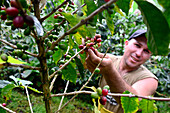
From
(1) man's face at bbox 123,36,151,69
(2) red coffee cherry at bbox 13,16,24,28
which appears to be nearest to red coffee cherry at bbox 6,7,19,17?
(2) red coffee cherry at bbox 13,16,24,28

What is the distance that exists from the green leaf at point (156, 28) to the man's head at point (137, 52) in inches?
55.4

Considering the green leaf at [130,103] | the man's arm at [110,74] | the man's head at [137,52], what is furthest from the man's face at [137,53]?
the green leaf at [130,103]

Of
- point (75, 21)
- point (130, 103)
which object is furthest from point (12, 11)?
point (130, 103)

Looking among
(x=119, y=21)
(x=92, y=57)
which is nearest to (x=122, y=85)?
(x=92, y=57)

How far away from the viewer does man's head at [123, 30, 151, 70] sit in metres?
1.71

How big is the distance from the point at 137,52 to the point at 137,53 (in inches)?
0.7

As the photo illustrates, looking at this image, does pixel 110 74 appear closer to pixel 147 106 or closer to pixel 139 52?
pixel 147 106

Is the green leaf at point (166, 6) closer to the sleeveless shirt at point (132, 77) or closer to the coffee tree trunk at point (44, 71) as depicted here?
the coffee tree trunk at point (44, 71)

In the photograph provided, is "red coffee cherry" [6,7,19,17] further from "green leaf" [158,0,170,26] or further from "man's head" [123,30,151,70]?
"man's head" [123,30,151,70]

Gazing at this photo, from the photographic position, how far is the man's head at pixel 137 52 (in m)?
1.71

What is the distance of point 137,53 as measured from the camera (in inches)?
66.8

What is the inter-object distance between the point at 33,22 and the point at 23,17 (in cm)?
3

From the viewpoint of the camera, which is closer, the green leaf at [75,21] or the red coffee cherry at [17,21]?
the red coffee cherry at [17,21]

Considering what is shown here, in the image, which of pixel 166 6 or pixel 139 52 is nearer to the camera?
pixel 166 6
